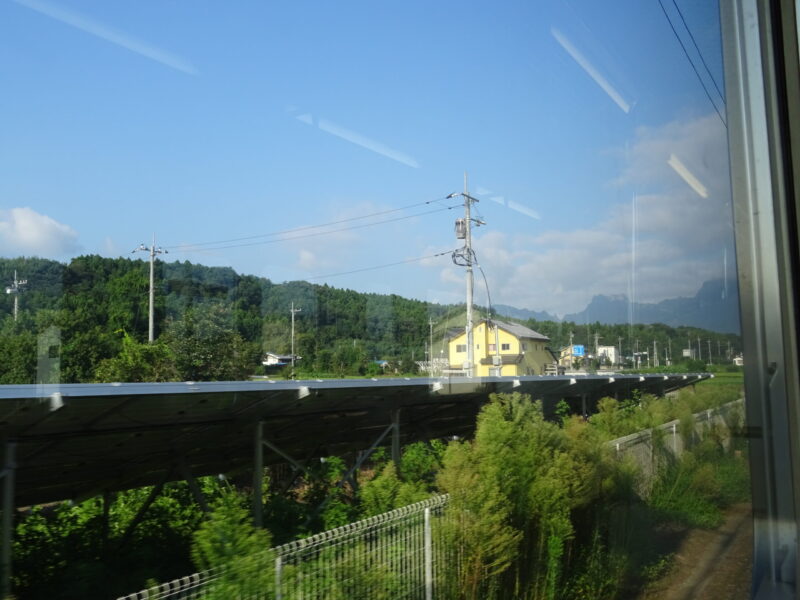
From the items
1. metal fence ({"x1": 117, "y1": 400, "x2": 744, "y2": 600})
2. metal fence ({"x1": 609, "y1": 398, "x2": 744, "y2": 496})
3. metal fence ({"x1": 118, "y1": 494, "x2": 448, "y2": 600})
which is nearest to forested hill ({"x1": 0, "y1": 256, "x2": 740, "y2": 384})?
metal fence ({"x1": 609, "y1": 398, "x2": 744, "y2": 496})

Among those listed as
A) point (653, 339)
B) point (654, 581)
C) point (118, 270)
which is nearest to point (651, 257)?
point (653, 339)

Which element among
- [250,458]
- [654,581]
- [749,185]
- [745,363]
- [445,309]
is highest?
[749,185]

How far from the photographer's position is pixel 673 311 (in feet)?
6.61

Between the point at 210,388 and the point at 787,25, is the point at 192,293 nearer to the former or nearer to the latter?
the point at 210,388

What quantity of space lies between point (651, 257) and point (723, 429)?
523mm

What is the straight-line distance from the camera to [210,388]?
214cm

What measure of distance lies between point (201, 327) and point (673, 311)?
1336 millimetres

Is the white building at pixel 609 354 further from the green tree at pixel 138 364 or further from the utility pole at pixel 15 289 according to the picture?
the utility pole at pixel 15 289

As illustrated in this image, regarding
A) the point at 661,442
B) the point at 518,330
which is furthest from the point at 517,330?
the point at 661,442

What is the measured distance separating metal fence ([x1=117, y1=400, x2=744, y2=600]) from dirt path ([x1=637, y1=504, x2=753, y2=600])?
24cm

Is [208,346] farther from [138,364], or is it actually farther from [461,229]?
[461,229]

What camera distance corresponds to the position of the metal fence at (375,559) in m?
2.02

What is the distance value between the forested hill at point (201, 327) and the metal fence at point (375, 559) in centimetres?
Result: 34

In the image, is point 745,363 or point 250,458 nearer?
point 745,363
